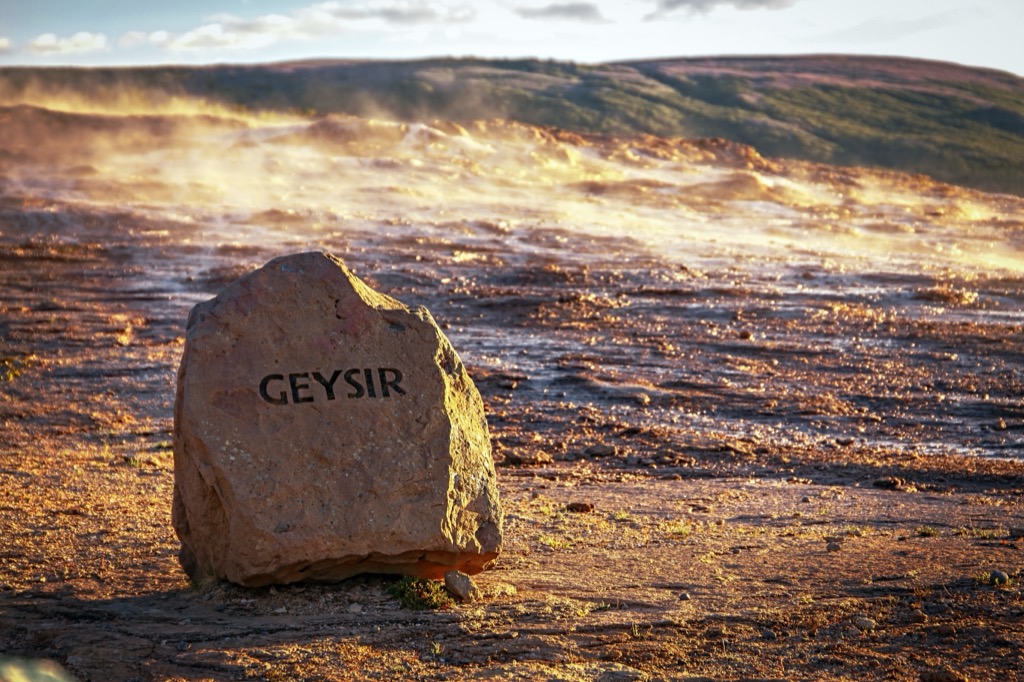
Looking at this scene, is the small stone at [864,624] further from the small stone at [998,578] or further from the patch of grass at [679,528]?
the patch of grass at [679,528]

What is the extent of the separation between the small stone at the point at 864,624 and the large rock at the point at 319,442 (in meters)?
1.85

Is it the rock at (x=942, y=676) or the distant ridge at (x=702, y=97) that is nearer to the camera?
the rock at (x=942, y=676)

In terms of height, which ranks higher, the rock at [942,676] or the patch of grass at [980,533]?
the rock at [942,676]

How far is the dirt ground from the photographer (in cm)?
530

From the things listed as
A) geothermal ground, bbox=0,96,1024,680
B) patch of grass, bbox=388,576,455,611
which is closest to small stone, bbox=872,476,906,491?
geothermal ground, bbox=0,96,1024,680

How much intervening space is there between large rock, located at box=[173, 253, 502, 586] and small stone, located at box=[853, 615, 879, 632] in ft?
6.08

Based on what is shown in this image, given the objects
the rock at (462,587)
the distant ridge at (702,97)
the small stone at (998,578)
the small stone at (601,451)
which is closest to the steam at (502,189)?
the distant ridge at (702,97)

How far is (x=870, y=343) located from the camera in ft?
52.7

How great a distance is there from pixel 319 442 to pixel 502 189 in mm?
25161

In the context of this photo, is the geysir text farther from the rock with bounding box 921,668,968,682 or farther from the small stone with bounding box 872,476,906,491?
the small stone with bounding box 872,476,906,491

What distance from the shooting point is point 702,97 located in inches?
2386

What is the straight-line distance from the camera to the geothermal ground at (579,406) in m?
5.45

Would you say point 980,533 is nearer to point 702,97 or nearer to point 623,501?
point 623,501

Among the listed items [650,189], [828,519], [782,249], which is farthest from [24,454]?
[650,189]
